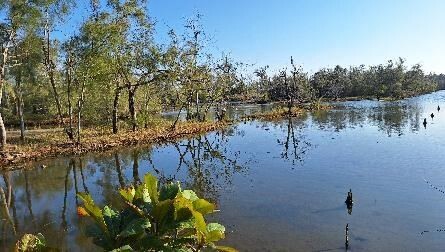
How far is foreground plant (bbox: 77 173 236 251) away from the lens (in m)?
2.54

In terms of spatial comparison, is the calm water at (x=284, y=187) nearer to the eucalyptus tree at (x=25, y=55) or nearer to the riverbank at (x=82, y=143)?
the riverbank at (x=82, y=143)

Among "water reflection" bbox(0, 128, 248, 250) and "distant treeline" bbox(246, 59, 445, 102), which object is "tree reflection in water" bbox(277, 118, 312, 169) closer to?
"water reflection" bbox(0, 128, 248, 250)

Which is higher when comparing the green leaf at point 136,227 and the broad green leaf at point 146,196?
the broad green leaf at point 146,196

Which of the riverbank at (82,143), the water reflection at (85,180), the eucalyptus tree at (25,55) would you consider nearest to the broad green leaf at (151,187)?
the water reflection at (85,180)

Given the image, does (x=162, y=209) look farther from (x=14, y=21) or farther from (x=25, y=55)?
(x=25, y=55)

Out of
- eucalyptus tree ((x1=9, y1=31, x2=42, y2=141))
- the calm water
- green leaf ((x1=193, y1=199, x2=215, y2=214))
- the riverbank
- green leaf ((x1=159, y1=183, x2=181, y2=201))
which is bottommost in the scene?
the calm water

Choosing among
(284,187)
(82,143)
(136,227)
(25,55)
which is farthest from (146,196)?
(25,55)

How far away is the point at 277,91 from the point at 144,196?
105940 millimetres

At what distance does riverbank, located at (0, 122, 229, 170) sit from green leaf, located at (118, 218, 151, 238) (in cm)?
2273

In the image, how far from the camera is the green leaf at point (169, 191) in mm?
2684

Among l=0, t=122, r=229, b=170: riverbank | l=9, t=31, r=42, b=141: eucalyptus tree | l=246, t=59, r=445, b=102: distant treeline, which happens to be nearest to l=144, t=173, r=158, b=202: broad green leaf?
l=0, t=122, r=229, b=170: riverbank

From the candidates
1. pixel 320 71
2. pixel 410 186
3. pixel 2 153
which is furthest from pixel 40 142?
pixel 320 71

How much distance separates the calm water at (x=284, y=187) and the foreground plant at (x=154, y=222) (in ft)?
23.3

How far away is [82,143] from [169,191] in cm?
2651
